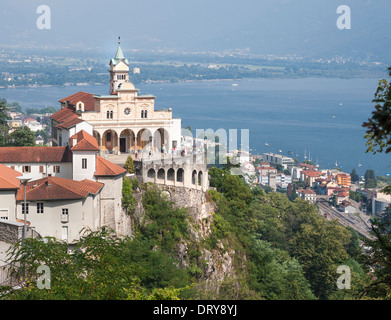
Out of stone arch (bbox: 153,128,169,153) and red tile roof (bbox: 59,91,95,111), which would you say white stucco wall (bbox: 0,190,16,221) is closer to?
red tile roof (bbox: 59,91,95,111)

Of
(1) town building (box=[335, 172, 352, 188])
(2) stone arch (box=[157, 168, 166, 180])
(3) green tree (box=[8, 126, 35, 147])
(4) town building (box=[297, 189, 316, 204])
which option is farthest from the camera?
(1) town building (box=[335, 172, 352, 188])

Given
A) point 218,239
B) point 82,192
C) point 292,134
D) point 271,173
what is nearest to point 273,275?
point 218,239

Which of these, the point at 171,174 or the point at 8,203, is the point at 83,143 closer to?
the point at 8,203

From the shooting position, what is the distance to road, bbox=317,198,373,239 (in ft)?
300

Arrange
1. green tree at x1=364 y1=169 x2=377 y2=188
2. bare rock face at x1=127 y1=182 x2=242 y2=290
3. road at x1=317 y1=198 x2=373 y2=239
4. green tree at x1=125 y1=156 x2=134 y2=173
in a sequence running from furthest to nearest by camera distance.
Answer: green tree at x1=364 y1=169 x2=377 y2=188 → road at x1=317 y1=198 x2=373 y2=239 → bare rock face at x1=127 y1=182 x2=242 y2=290 → green tree at x1=125 y1=156 x2=134 y2=173

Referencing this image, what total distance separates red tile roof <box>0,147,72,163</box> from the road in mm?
61497

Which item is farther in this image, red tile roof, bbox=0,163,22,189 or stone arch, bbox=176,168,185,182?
stone arch, bbox=176,168,185,182

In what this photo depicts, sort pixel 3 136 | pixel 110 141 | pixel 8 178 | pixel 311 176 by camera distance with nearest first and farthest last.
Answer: pixel 8 178 → pixel 110 141 → pixel 3 136 → pixel 311 176

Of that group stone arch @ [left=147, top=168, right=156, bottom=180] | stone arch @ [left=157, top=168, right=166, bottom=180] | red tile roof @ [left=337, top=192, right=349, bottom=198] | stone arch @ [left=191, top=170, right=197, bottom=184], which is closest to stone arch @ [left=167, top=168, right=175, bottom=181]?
stone arch @ [left=157, top=168, right=166, bottom=180]

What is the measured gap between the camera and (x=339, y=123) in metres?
173

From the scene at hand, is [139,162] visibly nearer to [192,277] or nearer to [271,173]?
[192,277]

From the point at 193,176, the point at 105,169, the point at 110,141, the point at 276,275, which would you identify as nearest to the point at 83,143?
the point at 105,169

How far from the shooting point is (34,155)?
31641 mm

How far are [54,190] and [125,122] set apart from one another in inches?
503
